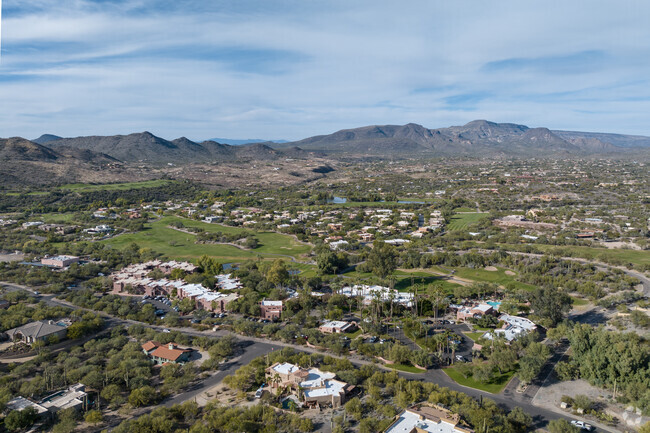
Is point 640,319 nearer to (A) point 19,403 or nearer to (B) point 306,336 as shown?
(B) point 306,336

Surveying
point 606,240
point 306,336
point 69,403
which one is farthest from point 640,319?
point 69,403

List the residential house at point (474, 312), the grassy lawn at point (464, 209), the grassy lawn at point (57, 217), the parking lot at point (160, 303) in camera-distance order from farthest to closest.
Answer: the grassy lawn at point (464, 209), the grassy lawn at point (57, 217), the parking lot at point (160, 303), the residential house at point (474, 312)

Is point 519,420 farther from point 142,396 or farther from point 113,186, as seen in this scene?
point 113,186

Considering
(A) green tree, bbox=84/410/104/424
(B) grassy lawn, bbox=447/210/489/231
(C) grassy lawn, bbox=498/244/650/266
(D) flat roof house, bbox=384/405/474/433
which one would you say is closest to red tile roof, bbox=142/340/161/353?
(A) green tree, bbox=84/410/104/424

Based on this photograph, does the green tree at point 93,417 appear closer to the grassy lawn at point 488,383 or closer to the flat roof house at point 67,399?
the flat roof house at point 67,399

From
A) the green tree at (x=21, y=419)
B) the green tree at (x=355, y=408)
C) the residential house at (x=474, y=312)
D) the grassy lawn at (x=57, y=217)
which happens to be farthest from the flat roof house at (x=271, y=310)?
the grassy lawn at (x=57, y=217)

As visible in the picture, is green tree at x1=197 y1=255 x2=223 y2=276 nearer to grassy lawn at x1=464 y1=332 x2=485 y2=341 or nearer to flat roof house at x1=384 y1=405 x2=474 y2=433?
grassy lawn at x1=464 y1=332 x2=485 y2=341
